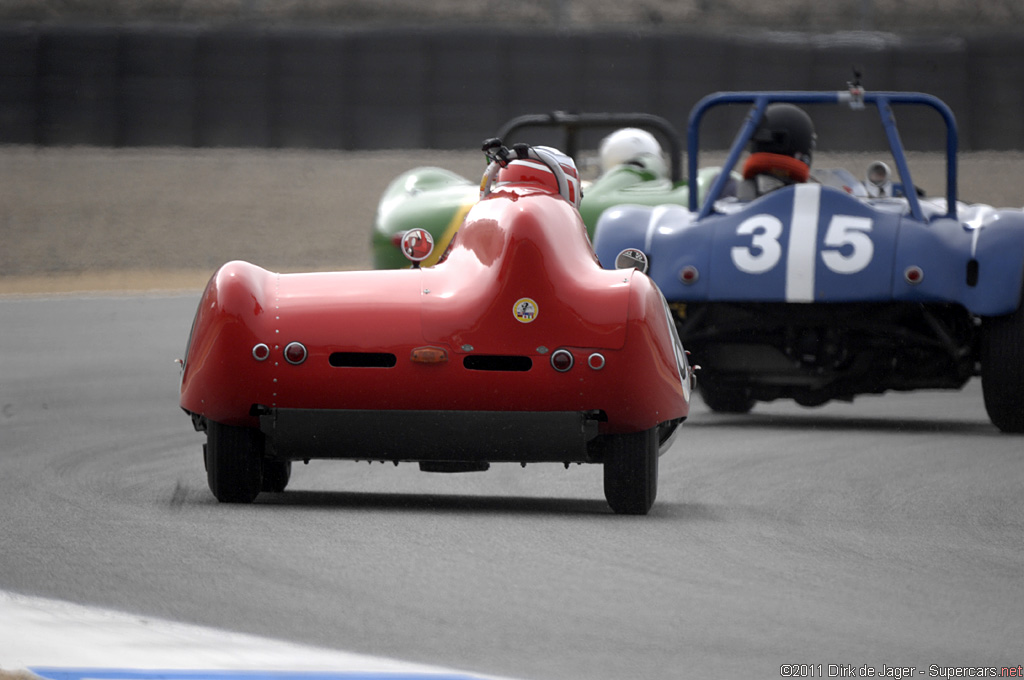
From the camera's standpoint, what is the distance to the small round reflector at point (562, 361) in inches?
226

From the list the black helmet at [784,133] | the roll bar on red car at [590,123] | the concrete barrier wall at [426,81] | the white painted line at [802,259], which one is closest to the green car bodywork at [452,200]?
the roll bar on red car at [590,123]

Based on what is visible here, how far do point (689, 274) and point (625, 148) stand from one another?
4532 mm

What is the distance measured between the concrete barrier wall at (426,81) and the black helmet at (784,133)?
1708 centimetres

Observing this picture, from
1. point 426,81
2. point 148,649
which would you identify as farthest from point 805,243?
point 426,81

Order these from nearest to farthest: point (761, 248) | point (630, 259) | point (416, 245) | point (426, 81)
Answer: point (630, 259) < point (416, 245) < point (761, 248) < point (426, 81)

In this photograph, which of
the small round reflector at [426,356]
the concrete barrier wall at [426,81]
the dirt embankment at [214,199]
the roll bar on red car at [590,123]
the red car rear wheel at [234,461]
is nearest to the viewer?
the small round reflector at [426,356]

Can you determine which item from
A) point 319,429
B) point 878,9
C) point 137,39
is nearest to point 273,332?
point 319,429

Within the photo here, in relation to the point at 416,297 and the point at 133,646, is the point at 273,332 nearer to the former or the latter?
the point at 416,297

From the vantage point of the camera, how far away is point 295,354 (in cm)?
576

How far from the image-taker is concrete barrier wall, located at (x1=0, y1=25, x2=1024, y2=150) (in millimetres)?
27109

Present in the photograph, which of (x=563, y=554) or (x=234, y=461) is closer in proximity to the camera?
A: (x=563, y=554)

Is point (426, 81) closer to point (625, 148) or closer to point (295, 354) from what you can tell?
point (625, 148)

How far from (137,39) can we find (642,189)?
16397 mm

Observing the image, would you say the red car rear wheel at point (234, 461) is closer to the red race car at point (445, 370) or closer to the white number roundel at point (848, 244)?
the red race car at point (445, 370)
